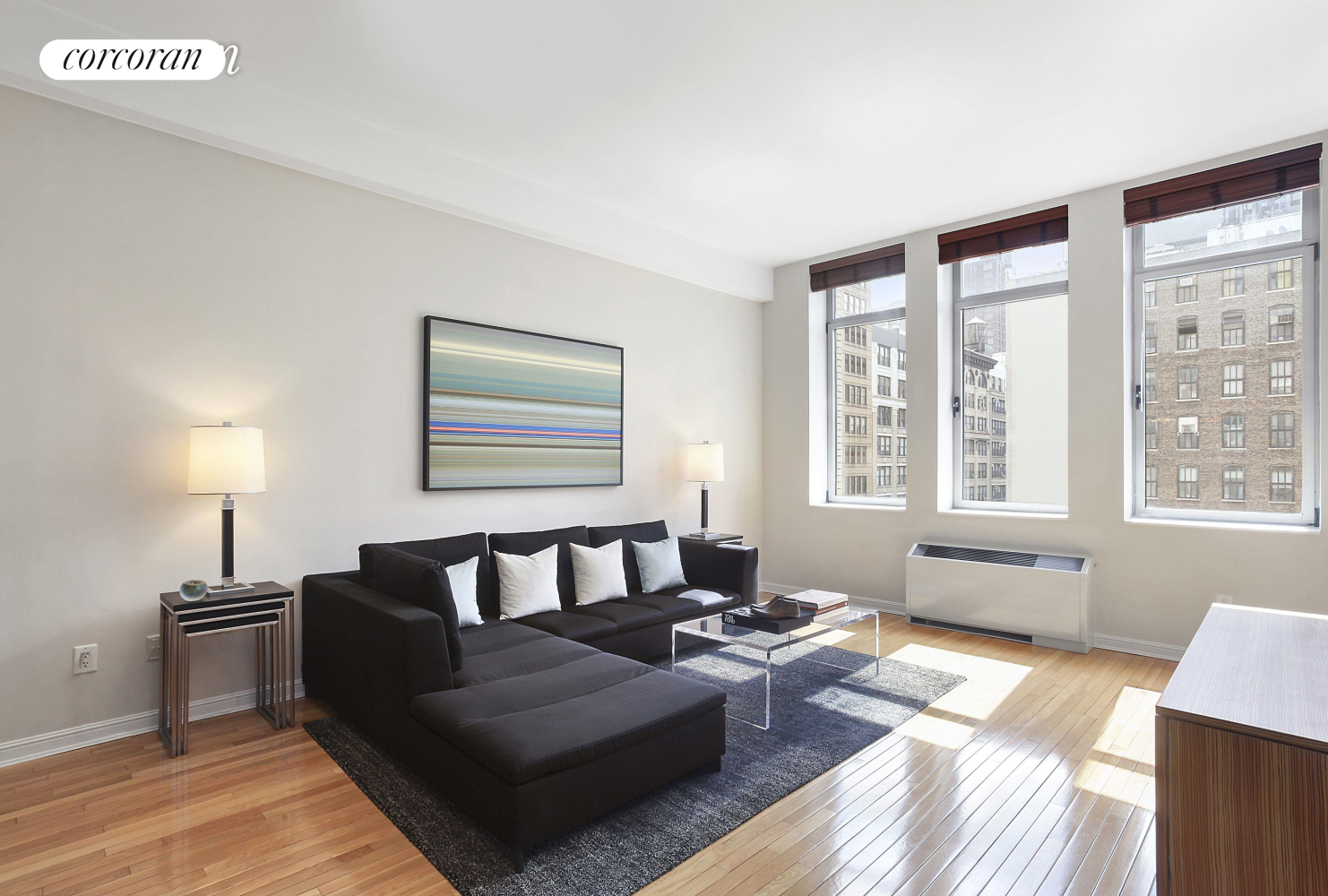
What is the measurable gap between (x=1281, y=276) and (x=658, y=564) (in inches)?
161

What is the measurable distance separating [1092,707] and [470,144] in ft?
14.3

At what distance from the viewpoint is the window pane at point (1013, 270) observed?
15.6 ft

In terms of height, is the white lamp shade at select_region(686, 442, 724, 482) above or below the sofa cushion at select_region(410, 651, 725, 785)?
above

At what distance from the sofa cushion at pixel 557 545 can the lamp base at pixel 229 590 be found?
3.98 ft

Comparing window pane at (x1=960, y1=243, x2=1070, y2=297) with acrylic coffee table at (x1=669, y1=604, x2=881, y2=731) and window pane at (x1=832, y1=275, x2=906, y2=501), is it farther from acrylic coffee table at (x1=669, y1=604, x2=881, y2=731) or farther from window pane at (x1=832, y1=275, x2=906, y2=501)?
acrylic coffee table at (x1=669, y1=604, x2=881, y2=731)

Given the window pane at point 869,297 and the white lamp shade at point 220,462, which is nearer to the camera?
the white lamp shade at point 220,462

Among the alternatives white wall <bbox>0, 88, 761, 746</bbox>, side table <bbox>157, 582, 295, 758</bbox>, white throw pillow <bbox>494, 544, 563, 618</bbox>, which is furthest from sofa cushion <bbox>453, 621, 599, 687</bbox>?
white wall <bbox>0, 88, 761, 746</bbox>

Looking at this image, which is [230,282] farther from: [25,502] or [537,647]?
[537,647]

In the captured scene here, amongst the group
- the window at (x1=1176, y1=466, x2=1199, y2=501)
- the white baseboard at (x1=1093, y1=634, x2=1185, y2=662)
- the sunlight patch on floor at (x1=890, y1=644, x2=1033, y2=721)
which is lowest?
the sunlight patch on floor at (x1=890, y1=644, x2=1033, y2=721)

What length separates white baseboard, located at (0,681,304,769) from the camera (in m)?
2.70

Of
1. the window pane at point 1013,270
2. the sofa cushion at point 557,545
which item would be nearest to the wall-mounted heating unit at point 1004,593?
the window pane at point 1013,270

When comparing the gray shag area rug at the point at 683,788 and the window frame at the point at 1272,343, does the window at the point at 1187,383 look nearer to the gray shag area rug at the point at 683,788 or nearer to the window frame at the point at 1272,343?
the window frame at the point at 1272,343

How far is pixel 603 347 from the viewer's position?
4820mm

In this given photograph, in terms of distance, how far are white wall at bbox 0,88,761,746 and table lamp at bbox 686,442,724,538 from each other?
1.43 m
